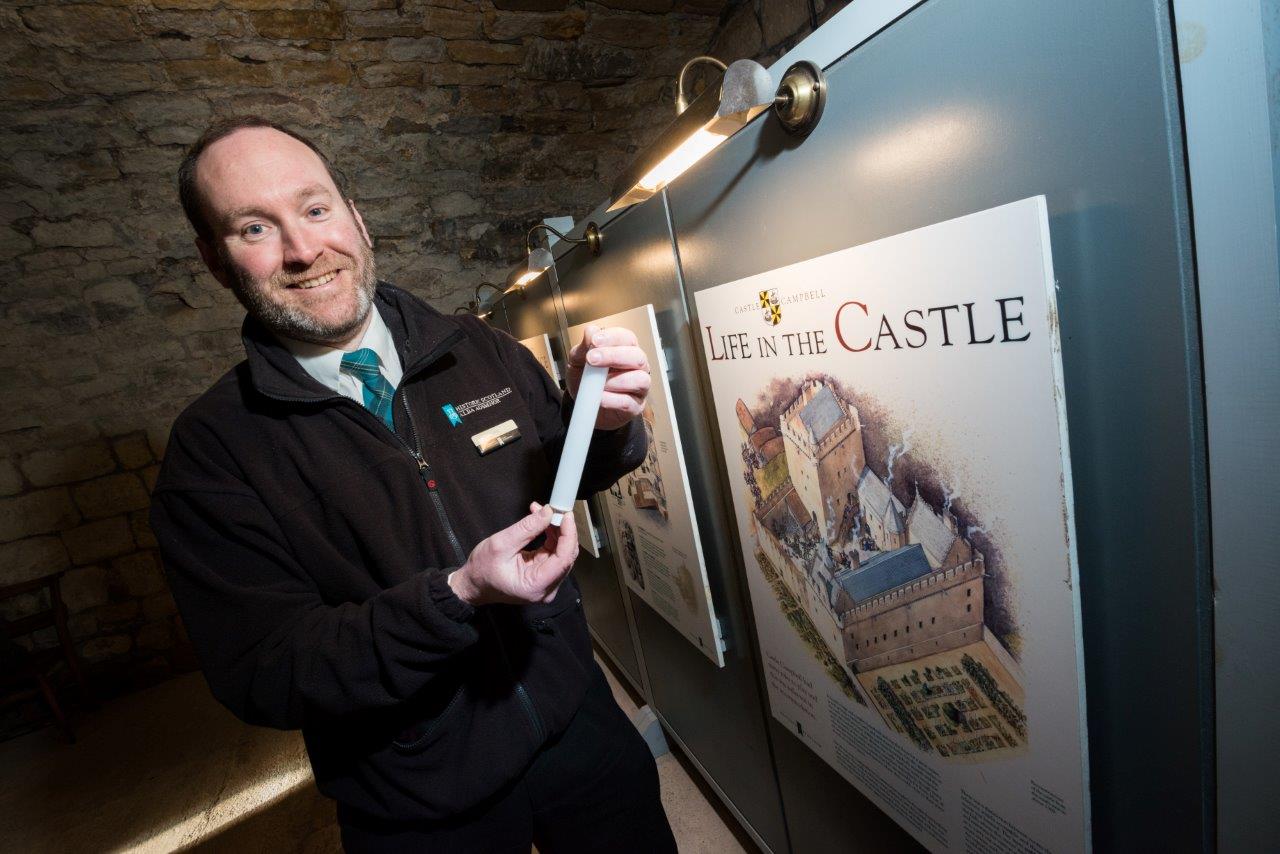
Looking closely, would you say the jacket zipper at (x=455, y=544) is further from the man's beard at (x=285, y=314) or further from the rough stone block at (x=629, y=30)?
the rough stone block at (x=629, y=30)

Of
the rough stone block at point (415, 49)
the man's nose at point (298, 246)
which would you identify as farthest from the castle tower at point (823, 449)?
the rough stone block at point (415, 49)

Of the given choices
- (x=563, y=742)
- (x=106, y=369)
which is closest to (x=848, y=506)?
(x=563, y=742)

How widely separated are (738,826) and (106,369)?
177 inches

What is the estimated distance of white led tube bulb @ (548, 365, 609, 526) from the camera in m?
0.81

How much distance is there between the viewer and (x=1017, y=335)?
613 mm

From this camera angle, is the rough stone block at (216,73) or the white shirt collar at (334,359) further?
the rough stone block at (216,73)

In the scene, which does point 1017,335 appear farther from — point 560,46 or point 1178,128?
point 560,46

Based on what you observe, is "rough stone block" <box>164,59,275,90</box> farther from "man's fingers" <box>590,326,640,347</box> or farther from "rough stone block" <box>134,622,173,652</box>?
"man's fingers" <box>590,326,640,347</box>

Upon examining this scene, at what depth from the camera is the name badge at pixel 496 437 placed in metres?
1.17

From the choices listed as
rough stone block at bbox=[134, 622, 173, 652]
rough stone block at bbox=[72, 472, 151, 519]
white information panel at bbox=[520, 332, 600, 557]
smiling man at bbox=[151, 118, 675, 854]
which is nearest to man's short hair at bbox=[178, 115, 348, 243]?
smiling man at bbox=[151, 118, 675, 854]

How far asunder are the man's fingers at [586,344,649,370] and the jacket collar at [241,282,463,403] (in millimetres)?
450

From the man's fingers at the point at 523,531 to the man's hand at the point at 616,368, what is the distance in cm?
21

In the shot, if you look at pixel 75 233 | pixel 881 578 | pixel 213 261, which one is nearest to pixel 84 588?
pixel 75 233

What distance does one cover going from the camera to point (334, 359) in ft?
3.67
